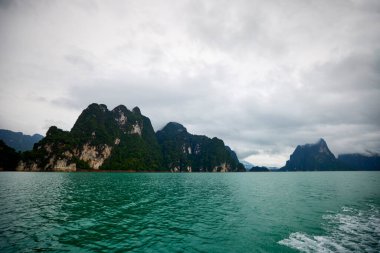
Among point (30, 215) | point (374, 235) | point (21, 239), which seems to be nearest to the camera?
point (21, 239)

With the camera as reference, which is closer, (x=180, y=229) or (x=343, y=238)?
(x=343, y=238)

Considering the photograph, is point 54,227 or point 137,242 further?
point 54,227

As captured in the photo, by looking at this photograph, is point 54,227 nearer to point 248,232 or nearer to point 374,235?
point 248,232

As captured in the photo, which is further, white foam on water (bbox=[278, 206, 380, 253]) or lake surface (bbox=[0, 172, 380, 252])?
white foam on water (bbox=[278, 206, 380, 253])

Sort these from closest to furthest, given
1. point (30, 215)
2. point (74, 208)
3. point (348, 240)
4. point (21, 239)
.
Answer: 1. point (21, 239)
2. point (348, 240)
3. point (30, 215)
4. point (74, 208)

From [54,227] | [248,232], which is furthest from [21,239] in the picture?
[248,232]

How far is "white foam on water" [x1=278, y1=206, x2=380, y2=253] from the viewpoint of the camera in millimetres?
17516

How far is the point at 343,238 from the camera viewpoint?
20.1 m

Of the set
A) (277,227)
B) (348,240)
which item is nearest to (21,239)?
(277,227)

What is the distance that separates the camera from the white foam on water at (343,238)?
1752cm

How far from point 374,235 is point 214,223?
15885mm

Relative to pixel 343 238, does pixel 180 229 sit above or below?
above

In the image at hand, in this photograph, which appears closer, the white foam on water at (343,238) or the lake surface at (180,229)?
the lake surface at (180,229)

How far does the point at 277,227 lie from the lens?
77.0ft
